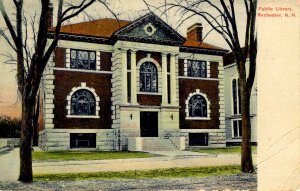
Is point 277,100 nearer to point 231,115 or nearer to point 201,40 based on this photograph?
point 231,115

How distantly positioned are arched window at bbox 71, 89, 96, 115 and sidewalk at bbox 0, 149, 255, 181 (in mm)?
700

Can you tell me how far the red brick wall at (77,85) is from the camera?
611 cm

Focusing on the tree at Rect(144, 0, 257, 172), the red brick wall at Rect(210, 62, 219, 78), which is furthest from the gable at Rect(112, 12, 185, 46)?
the red brick wall at Rect(210, 62, 219, 78)

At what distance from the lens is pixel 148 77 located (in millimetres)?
6582

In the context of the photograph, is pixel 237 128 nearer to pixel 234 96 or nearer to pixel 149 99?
pixel 234 96

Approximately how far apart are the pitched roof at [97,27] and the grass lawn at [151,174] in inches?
77.5

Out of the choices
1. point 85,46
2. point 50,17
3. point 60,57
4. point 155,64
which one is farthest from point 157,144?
point 50,17

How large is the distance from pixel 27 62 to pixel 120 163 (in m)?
1.89

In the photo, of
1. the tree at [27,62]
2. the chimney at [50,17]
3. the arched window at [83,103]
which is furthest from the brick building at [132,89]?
the tree at [27,62]

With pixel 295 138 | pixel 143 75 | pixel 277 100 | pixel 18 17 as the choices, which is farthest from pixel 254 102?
pixel 18 17

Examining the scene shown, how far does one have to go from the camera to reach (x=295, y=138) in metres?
6.80

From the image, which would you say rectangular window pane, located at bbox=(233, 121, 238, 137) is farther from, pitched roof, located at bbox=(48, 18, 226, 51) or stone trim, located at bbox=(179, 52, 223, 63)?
pitched roof, located at bbox=(48, 18, 226, 51)

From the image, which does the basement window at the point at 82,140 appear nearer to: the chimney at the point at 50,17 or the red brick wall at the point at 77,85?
the red brick wall at the point at 77,85

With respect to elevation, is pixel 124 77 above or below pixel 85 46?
below
